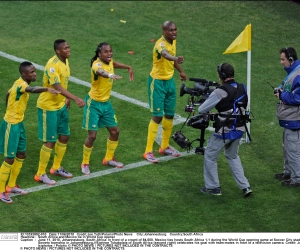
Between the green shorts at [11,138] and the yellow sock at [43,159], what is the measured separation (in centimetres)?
65

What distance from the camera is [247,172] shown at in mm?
13633

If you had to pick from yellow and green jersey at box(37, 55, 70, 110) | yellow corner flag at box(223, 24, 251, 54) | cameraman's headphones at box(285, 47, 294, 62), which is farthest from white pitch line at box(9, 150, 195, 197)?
cameraman's headphones at box(285, 47, 294, 62)

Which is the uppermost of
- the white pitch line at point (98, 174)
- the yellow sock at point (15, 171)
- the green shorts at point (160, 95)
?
the green shorts at point (160, 95)

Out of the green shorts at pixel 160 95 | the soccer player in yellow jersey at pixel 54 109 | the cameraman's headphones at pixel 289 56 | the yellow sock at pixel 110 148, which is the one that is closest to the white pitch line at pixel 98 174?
the soccer player in yellow jersey at pixel 54 109

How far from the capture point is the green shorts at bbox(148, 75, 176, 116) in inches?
550

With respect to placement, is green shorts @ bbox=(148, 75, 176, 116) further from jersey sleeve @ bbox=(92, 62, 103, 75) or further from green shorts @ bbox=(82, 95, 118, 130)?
jersey sleeve @ bbox=(92, 62, 103, 75)

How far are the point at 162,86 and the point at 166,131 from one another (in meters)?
0.84

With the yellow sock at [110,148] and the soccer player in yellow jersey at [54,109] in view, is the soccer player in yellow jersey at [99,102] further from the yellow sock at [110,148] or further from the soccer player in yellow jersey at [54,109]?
the soccer player in yellow jersey at [54,109]

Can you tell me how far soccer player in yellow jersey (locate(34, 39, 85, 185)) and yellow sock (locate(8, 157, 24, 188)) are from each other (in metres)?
0.56

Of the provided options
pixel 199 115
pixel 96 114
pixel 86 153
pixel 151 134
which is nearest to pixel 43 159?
pixel 86 153

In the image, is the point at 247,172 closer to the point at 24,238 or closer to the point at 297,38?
the point at 24,238

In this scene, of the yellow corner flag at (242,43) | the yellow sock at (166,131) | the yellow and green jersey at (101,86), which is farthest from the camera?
the yellow sock at (166,131)

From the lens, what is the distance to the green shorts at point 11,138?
12.3 m

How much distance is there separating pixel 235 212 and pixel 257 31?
8815 millimetres
